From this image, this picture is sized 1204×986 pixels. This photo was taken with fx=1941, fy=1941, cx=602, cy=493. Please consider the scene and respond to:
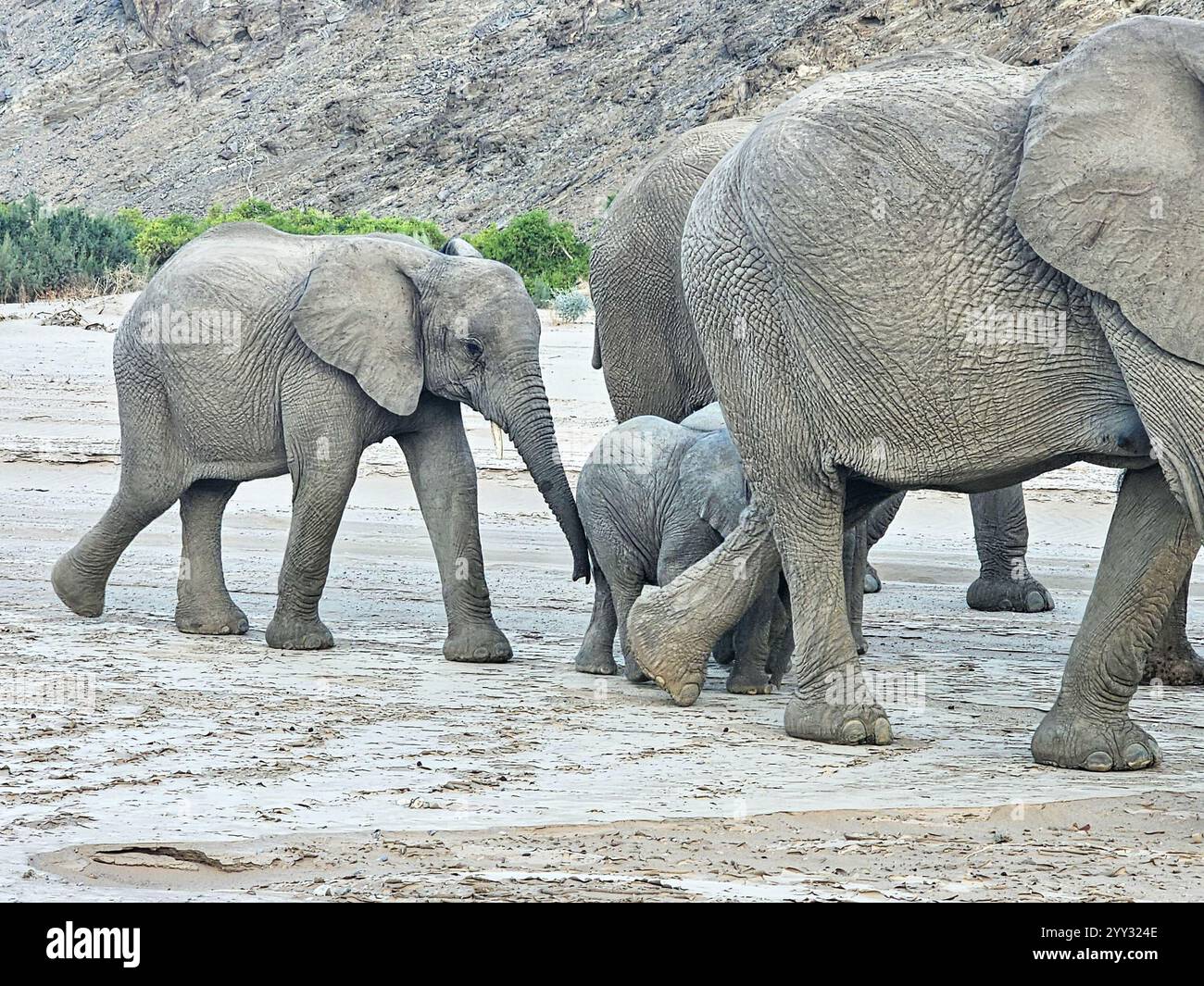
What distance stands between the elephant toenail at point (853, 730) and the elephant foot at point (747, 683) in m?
1.24

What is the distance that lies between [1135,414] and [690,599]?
203 centimetres

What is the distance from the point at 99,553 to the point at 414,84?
141ft

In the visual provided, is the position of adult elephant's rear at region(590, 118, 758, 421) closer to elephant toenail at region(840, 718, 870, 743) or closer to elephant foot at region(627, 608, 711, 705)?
elephant foot at region(627, 608, 711, 705)

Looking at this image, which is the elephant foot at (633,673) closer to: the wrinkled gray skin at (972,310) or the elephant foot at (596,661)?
the elephant foot at (596,661)

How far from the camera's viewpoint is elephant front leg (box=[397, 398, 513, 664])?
8477 millimetres

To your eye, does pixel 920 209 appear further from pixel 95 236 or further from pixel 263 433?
pixel 95 236

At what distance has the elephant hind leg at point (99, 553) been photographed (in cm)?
933

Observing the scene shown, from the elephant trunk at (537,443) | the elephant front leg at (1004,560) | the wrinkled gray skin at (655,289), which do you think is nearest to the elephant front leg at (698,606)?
the elephant trunk at (537,443)

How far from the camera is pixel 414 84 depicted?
167 ft

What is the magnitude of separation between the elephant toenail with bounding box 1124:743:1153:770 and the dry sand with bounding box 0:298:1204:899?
0.05 metres

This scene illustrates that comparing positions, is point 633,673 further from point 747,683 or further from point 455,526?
point 455,526

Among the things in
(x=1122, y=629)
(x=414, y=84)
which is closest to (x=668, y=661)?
(x=1122, y=629)

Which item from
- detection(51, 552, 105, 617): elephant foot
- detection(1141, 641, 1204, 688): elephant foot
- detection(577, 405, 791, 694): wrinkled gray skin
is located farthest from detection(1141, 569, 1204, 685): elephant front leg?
detection(51, 552, 105, 617): elephant foot

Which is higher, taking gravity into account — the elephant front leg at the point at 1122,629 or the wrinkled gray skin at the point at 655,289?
the wrinkled gray skin at the point at 655,289
